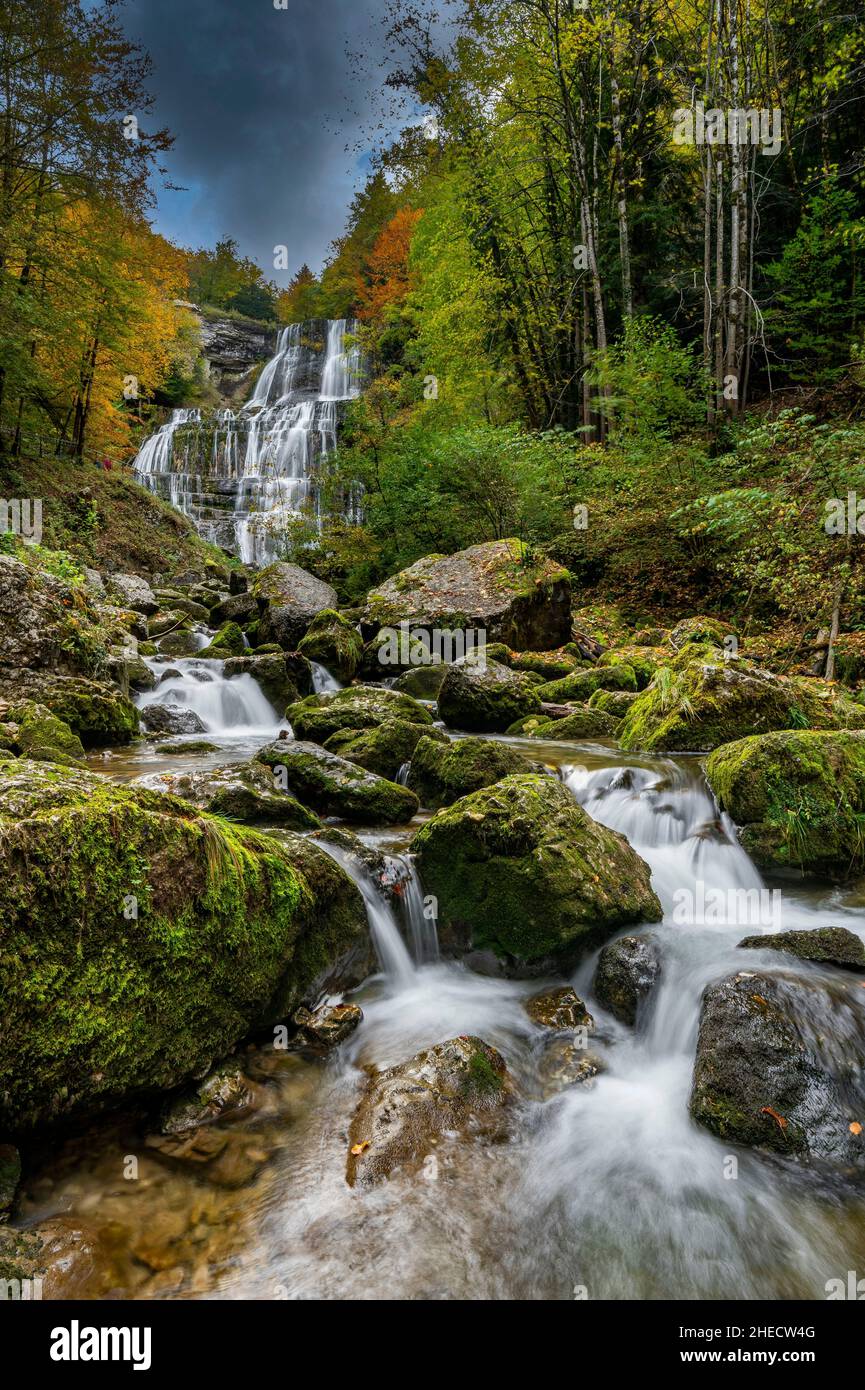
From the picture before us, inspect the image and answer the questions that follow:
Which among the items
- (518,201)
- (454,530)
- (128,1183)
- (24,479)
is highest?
(518,201)

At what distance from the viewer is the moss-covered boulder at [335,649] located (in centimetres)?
1243

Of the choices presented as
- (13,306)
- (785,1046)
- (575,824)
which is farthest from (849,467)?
(13,306)

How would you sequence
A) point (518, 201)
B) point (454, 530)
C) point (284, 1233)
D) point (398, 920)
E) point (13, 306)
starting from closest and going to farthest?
point (284, 1233)
point (398, 920)
point (13, 306)
point (454, 530)
point (518, 201)

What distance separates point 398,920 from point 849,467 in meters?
7.40

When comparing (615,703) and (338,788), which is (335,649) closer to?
(615,703)

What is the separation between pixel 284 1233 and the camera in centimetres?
228

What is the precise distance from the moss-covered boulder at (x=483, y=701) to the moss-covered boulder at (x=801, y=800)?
13.5 ft

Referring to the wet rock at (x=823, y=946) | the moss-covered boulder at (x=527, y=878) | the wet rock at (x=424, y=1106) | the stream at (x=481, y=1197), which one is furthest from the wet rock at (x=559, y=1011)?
the wet rock at (x=823, y=946)

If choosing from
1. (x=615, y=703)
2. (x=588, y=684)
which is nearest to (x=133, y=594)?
(x=588, y=684)

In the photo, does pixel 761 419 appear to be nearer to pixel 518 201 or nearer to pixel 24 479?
pixel 518 201

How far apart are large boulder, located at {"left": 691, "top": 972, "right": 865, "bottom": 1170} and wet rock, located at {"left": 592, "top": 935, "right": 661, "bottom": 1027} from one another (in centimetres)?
59

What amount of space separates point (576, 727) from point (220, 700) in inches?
231

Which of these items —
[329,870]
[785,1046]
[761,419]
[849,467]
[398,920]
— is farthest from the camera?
[761,419]

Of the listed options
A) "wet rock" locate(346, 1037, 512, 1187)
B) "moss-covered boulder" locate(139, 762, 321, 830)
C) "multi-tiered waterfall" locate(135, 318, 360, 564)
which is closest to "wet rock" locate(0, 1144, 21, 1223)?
"wet rock" locate(346, 1037, 512, 1187)
